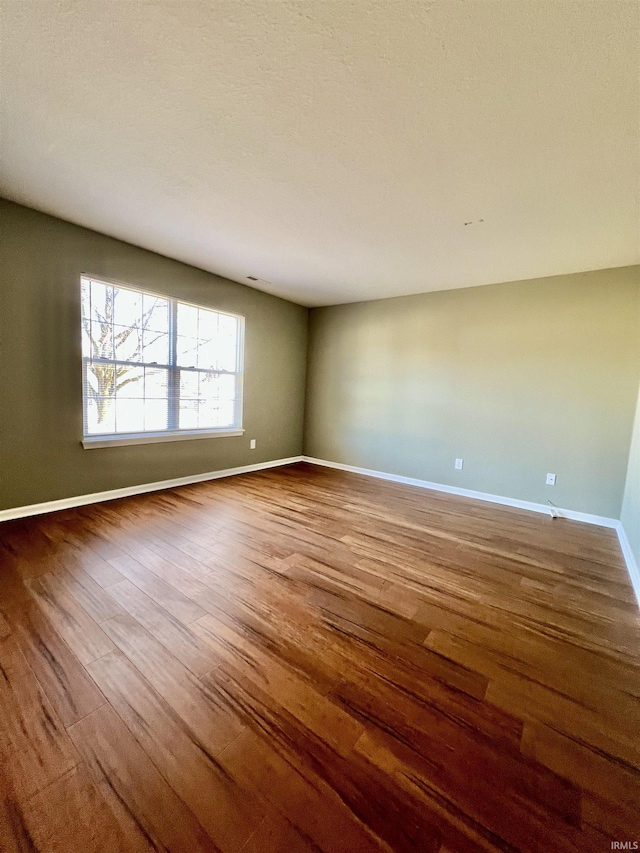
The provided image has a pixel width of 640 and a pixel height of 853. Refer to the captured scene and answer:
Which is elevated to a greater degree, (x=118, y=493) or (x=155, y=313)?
(x=155, y=313)

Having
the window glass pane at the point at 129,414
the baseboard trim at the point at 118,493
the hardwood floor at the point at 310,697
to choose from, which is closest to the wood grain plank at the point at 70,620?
the hardwood floor at the point at 310,697

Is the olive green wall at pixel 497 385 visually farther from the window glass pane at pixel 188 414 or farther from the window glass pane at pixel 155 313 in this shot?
the window glass pane at pixel 155 313

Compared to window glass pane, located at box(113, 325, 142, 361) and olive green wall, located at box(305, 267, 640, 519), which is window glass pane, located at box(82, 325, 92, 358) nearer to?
window glass pane, located at box(113, 325, 142, 361)

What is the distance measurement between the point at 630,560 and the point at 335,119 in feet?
10.9

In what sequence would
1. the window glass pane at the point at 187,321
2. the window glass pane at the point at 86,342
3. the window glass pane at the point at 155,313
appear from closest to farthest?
1. the window glass pane at the point at 86,342
2. the window glass pane at the point at 155,313
3. the window glass pane at the point at 187,321

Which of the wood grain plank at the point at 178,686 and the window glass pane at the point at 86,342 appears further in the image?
the window glass pane at the point at 86,342

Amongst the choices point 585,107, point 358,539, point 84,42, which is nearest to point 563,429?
point 358,539

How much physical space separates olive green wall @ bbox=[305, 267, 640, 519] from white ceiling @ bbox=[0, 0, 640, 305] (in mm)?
654

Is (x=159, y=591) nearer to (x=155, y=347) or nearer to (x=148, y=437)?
(x=148, y=437)

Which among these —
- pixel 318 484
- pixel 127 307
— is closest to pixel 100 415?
pixel 127 307

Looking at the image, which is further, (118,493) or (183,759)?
(118,493)

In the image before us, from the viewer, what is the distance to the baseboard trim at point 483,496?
3.10 metres

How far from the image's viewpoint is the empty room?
0.95 m

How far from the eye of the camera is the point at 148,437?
3338 millimetres
